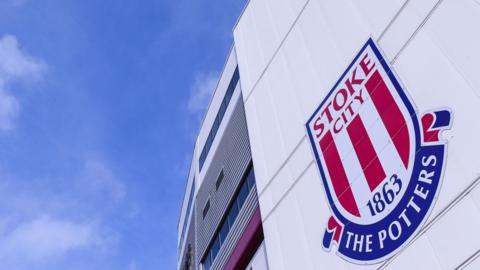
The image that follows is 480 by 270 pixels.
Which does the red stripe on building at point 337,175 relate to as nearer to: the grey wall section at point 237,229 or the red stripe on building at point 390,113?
the red stripe on building at point 390,113

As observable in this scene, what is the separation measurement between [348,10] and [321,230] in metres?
5.99

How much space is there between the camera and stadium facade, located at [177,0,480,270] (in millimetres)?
7495

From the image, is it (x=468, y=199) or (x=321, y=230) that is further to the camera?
(x=321, y=230)

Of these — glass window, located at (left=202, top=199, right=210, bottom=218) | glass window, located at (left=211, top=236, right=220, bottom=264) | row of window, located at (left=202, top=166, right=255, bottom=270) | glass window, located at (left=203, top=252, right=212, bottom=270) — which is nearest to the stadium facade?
A: row of window, located at (left=202, top=166, right=255, bottom=270)

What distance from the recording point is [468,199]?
6.95m

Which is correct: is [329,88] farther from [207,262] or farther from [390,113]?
[207,262]

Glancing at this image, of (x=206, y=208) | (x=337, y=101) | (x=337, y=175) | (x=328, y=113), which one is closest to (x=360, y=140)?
(x=337, y=175)

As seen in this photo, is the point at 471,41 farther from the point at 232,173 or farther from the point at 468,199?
the point at 232,173

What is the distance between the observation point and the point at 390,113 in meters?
9.24

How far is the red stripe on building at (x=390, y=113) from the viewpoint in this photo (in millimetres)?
8617

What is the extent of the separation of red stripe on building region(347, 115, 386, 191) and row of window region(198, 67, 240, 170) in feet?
35.1

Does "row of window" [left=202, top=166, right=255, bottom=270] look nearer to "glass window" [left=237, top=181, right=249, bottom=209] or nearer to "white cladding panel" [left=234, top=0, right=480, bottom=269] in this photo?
"glass window" [left=237, top=181, right=249, bottom=209]

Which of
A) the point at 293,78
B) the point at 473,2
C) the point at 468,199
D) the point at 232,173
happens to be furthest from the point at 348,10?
the point at 232,173

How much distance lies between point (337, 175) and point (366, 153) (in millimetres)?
977
